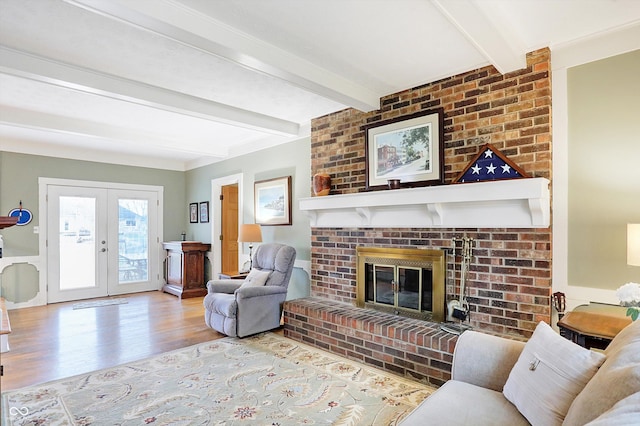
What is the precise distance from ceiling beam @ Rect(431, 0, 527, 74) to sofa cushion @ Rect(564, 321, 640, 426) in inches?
70.8

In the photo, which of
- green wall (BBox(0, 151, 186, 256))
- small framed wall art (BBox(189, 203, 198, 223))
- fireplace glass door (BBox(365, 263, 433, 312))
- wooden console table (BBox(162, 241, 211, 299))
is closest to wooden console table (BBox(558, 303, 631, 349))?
fireplace glass door (BBox(365, 263, 433, 312))

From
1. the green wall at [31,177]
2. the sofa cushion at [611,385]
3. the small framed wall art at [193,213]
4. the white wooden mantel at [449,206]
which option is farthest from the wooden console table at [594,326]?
the green wall at [31,177]

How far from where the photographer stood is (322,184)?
411 centimetres

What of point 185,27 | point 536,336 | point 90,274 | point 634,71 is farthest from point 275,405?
point 90,274

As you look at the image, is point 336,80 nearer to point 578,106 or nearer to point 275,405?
point 578,106

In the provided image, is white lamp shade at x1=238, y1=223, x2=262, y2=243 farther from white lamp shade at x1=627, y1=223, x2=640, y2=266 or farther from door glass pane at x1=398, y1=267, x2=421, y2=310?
white lamp shade at x1=627, y1=223, x2=640, y2=266

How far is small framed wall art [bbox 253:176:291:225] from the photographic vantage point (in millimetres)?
5004

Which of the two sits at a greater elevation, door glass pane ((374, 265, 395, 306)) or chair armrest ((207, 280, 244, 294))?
door glass pane ((374, 265, 395, 306))

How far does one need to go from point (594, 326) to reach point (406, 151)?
2008 millimetres

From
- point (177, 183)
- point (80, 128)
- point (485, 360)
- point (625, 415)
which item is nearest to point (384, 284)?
point (485, 360)

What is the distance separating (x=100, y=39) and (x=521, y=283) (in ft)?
11.7

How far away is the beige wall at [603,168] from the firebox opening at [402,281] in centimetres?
100

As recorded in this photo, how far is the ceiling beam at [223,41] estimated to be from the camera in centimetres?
200

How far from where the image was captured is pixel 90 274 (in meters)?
6.32
